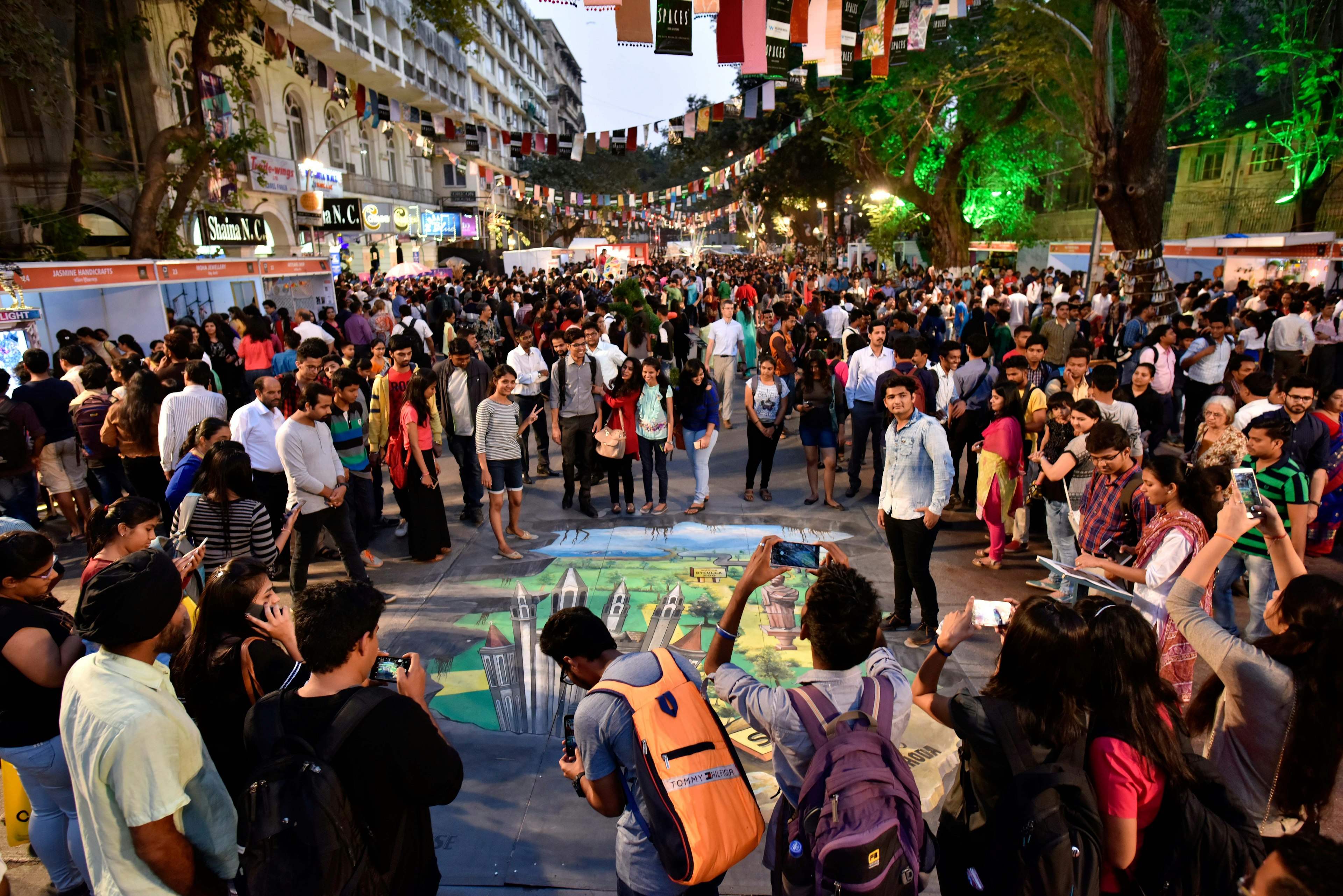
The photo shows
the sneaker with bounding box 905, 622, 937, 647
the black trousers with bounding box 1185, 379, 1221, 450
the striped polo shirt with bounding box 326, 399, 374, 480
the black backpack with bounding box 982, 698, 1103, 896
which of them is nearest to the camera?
the black backpack with bounding box 982, 698, 1103, 896

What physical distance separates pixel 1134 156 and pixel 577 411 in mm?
10303

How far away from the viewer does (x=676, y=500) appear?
25.0ft

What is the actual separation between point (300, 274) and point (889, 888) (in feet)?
49.1

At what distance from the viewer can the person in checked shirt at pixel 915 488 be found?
448 centimetres

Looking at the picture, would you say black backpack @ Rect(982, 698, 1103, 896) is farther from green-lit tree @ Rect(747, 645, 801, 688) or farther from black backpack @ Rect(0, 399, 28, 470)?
black backpack @ Rect(0, 399, 28, 470)

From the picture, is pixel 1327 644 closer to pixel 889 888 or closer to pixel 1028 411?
pixel 889 888

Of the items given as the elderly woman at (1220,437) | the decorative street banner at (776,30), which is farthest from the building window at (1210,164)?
the elderly woman at (1220,437)

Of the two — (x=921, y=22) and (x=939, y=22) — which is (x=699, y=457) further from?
(x=939, y=22)

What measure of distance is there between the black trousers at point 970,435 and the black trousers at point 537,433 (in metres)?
4.11

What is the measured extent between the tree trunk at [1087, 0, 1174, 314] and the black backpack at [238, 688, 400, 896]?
41.3 ft

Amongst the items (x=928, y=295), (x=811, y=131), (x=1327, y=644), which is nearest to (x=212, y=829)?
(x=1327, y=644)

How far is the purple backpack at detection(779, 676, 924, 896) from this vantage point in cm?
176

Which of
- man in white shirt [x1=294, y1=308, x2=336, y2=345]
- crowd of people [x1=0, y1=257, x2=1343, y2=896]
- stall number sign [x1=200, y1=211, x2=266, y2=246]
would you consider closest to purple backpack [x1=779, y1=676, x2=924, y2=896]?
crowd of people [x1=0, y1=257, x2=1343, y2=896]

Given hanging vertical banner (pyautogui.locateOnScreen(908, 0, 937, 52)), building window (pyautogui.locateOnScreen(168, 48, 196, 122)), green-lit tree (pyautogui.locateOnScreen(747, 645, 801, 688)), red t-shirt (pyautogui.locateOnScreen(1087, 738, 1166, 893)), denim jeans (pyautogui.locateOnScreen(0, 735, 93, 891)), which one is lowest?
green-lit tree (pyautogui.locateOnScreen(747, 645, 801, 688))
